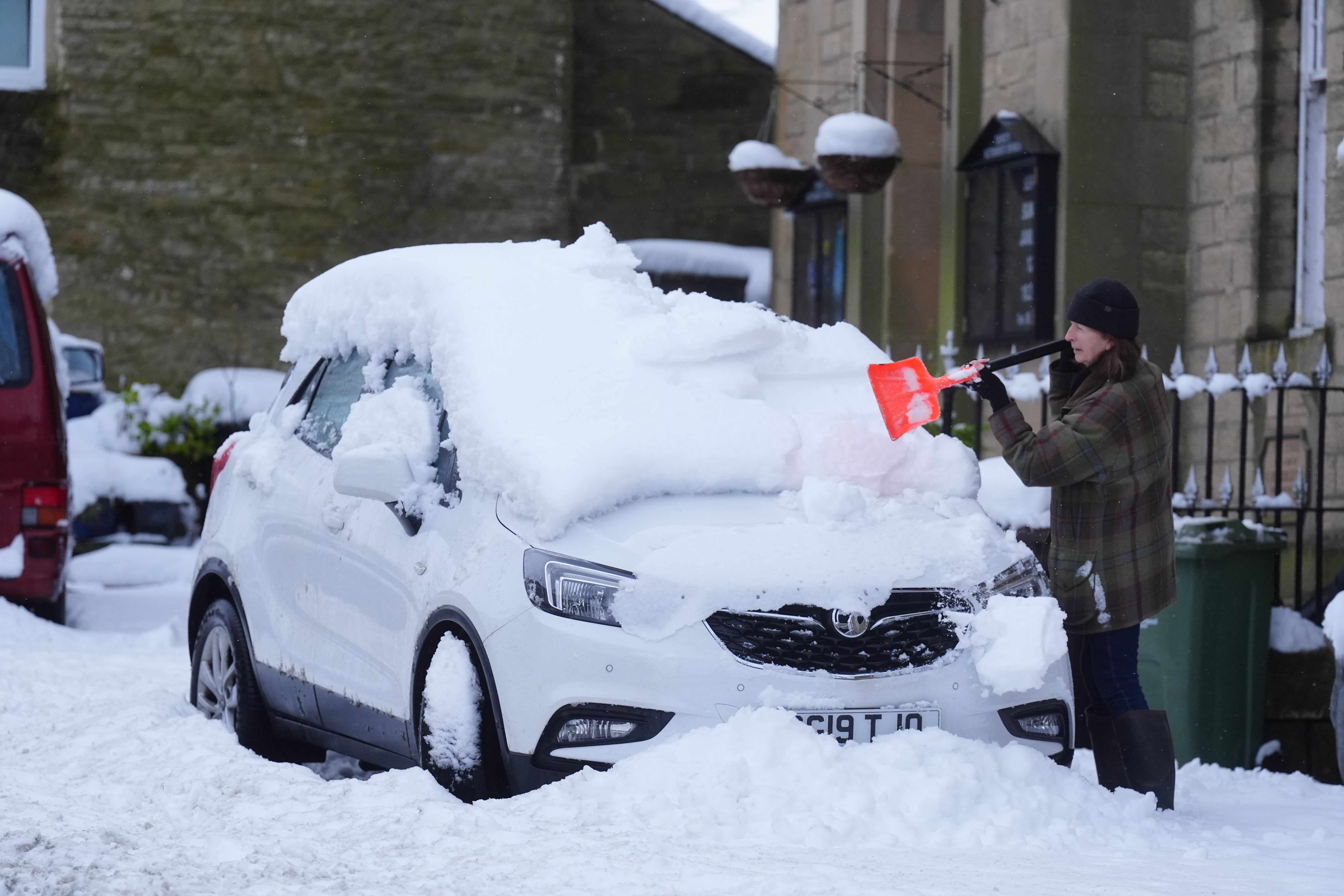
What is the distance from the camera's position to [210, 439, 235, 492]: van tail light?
6.59 metres

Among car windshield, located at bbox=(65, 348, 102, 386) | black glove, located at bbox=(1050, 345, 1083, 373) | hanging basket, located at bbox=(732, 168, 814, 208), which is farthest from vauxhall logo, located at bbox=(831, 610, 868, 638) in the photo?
hanging basket, located at bbox=(732, 168, 814, 208)

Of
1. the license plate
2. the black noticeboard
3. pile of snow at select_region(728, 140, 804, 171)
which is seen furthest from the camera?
pile of snow at select_region(728, 140, 804, 171)

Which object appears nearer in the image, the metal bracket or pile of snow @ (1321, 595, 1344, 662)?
pile of snow @ (1321, 595, 1344, 662)

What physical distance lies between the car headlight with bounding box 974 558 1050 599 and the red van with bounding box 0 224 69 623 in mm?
5577

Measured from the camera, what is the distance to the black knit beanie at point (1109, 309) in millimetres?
5328

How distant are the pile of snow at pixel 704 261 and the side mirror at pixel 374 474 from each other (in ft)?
46.4

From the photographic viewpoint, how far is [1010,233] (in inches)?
469

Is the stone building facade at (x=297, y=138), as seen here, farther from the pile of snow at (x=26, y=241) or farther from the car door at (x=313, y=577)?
the car door at (x=313, y=577)

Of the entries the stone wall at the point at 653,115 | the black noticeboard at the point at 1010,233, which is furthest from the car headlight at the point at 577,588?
the stone wall at the point at 653,115

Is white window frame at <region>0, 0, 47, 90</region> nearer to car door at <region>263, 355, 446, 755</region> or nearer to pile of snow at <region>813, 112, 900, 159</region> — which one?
pile of snow at <region>813, 112, 900, 159</region>

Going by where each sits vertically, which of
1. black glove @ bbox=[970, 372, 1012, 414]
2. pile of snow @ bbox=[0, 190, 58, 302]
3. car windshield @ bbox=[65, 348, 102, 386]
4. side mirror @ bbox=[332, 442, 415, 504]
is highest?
pile of snow @ bbox=[0, 190, 58, 302]

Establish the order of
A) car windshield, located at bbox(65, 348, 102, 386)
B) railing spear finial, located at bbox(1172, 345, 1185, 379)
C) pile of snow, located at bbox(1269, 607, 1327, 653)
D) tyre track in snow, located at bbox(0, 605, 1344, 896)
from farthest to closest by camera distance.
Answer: car windshield, located at bbox(65, 348, 102, 386) → railing spear finial, located at bbox(1172, 345, 1185, 379) → pile of snow, located at bbox(1269, 607, 1327, 653) → tyre track in snow, located at bbox(0, 605, 1344, 896)

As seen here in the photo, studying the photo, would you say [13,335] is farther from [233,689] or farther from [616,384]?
[616,384]

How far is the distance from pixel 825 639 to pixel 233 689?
8.05 feet
